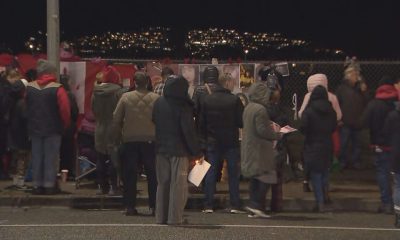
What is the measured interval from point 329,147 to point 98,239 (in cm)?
419

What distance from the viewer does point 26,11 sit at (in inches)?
1507

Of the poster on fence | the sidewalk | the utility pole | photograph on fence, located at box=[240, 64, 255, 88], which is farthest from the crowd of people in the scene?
photograph on fence, located at box=[240, 64, 255, 88]

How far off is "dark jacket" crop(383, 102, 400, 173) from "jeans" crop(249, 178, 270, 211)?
6.04 feet

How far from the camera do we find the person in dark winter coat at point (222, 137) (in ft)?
40.2

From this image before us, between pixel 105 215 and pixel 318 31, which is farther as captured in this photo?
pixel 318 31

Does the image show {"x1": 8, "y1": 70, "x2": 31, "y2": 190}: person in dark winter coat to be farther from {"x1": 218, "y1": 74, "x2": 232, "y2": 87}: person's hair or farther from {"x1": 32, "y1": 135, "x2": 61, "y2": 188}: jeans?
{"x1": 218, "y1": 74, "x2": 232, "y2": 87}: person's hair

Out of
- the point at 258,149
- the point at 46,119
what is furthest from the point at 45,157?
the point at 258,149

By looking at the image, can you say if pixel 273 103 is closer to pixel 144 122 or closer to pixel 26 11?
pixel 144 122

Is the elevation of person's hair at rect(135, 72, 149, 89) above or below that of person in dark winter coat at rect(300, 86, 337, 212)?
above

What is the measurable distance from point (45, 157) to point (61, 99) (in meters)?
0.94

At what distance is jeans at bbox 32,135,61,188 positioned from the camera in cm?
1310

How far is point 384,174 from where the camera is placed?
12.4m

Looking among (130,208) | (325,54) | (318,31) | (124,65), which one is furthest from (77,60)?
(318,31)

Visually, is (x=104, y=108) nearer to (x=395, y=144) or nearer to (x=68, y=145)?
(x=68, y=145)
